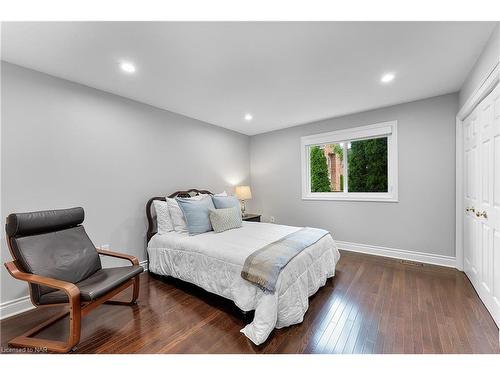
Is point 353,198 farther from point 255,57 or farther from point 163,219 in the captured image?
point 163,219

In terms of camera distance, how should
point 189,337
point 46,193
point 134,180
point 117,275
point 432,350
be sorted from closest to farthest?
point 432,350
point 189,337
point 117,275
point 46,193
point 134,180

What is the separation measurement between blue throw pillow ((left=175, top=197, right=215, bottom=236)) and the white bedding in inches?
4.7

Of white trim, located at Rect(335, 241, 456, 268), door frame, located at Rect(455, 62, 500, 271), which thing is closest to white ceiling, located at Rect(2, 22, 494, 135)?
door frame, located at Rect(455, 62, 500, 271)

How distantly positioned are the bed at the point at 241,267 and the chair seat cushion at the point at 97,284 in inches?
22.0

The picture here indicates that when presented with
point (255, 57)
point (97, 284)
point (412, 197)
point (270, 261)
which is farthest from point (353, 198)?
point (97, 284)

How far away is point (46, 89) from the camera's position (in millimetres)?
2260

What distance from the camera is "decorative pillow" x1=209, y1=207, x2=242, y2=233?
2.86 m

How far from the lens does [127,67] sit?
2154 mm

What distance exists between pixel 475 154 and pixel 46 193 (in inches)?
183

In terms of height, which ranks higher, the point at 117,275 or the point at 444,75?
the point at 444,75

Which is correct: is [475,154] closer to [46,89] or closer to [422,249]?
[422,249]

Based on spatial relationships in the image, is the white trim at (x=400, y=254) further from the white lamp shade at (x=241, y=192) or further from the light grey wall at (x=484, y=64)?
the light grey wall at (x=484, y=64)

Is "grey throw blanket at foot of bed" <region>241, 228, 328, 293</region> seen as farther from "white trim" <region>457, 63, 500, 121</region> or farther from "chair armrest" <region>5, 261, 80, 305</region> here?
"white trim" <region>457, 63, 500, 121</region>

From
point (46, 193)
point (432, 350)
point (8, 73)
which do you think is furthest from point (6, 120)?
point (432, 350)
